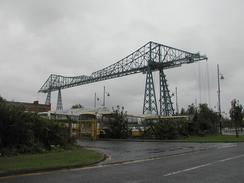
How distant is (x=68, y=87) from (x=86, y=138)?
9292 centimetres

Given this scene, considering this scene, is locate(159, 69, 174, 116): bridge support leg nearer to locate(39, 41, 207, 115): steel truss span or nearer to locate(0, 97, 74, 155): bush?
locate(39, 41, 207, 115): steel truss span

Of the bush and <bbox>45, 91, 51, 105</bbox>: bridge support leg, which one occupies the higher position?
<bbox>45, 91, 51, 105</bbox>: bridge support leg

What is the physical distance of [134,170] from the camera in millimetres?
12891

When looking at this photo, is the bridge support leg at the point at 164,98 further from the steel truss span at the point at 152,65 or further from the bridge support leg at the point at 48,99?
the bridge support leg at the point at 48,99

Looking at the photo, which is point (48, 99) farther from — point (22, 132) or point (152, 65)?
point (22, 132)

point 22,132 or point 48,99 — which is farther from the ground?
point 48,99

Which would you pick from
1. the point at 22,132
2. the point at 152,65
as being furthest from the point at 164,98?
the point at 22,132

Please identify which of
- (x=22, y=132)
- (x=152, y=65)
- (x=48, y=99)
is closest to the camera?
Answer: (x=22, y=132)

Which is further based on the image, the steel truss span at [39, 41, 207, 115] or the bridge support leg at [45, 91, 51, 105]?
the bridge support leg at [45, 91, 51, 105]

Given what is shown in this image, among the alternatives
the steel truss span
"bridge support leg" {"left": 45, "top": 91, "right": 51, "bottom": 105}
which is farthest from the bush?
"bridge support leg" {"left": 45, "top": 91, "right": 51, "bottom": 105}

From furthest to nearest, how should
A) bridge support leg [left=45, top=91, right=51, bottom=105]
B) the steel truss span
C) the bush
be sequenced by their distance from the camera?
bridge support leg [left=45, top=91, right=51, bottom=105], the steel truss span, the bush

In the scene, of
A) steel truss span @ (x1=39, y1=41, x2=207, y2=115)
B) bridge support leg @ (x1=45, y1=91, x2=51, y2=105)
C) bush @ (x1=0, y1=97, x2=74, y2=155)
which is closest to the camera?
bush @ (x1=0, y1=97, x2=74, y2=155)

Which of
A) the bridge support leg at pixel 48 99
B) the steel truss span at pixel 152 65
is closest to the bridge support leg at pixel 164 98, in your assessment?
the steel truss span at pixel 152 65

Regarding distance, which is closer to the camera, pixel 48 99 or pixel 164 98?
pixel 164 98
